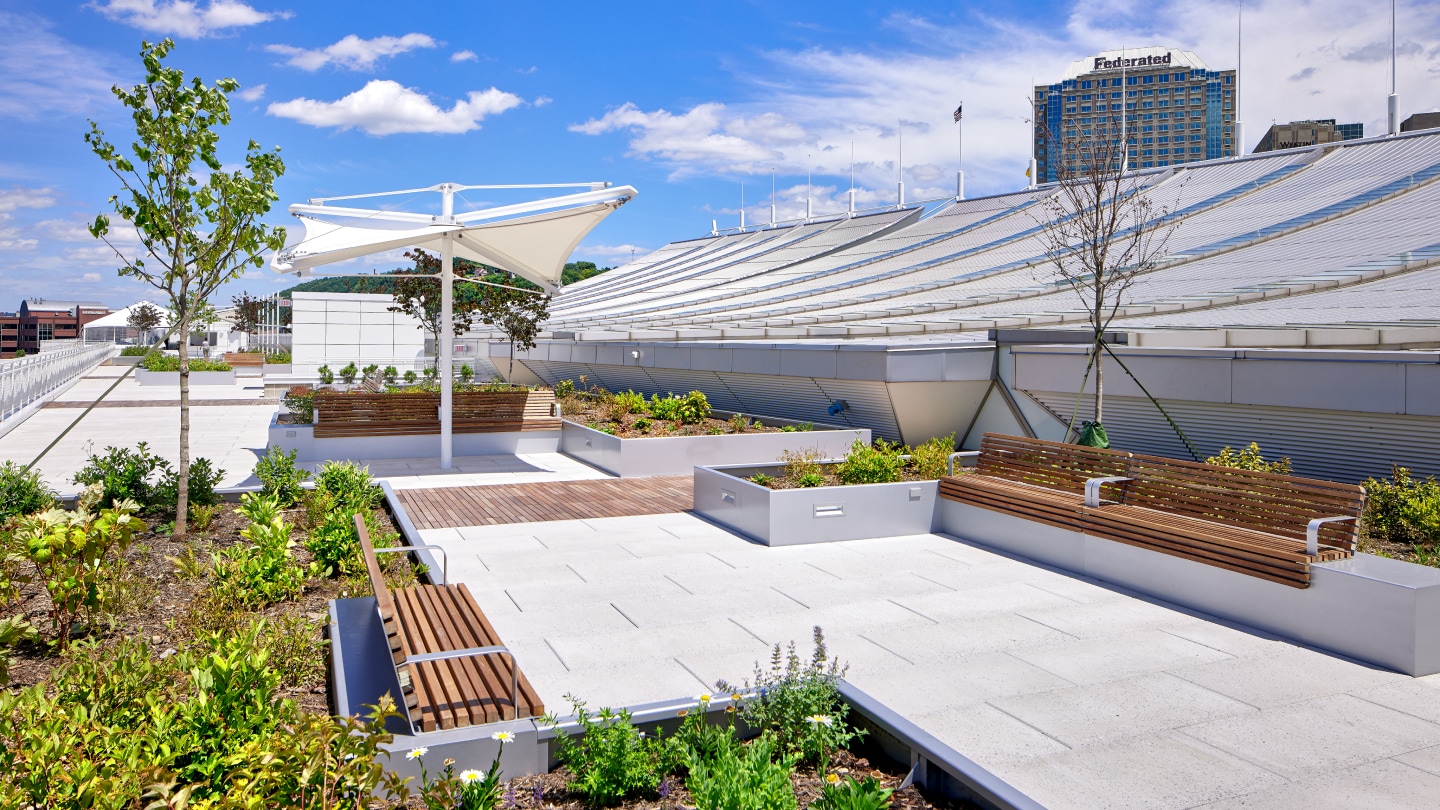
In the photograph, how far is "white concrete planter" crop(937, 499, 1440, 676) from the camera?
19.6ft

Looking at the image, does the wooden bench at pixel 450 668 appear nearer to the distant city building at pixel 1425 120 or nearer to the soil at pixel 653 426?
the soil at pixel 653 426

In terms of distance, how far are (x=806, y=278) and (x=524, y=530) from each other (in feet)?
47.8

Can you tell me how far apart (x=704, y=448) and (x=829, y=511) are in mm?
4746

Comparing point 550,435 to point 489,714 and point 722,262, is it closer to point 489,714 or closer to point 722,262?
point 489,714

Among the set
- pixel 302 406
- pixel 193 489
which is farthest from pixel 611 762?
pixel 302 406

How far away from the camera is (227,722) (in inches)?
163

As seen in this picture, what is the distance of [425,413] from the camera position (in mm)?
16016

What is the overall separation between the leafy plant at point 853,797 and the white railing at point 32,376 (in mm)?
21936

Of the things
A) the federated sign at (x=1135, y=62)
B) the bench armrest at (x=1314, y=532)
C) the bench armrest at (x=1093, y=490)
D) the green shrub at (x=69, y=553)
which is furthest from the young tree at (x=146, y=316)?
the bench armrest at (x=1314, y=532)

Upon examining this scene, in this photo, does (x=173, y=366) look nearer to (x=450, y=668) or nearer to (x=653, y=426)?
(x=653, y=426)

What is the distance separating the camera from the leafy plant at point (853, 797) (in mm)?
3617

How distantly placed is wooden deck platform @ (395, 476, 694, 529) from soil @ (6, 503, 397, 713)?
2528 mm

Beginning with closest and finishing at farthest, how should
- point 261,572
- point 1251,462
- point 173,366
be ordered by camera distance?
point 261,572 < point 1251,462 < point 173,366

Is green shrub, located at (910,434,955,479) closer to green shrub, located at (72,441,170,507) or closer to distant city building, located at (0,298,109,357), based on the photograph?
green shrub, located at (72,441,170,507)
